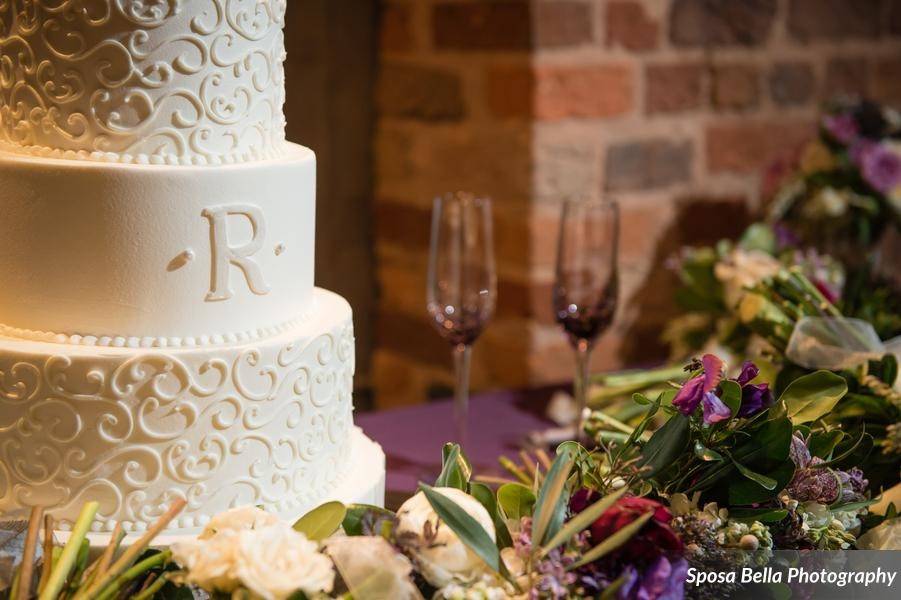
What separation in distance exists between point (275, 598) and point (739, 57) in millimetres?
2195

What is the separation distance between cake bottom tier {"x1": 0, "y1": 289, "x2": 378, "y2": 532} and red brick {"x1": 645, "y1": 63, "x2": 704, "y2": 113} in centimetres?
159

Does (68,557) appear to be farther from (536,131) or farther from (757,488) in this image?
(536,131)

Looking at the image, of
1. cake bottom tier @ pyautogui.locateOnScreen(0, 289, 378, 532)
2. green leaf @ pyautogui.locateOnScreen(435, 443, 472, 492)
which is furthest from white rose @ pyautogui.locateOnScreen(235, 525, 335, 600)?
cake bottom tier @ pyautogui.locateOnScreen(0, 289, 378, 532)

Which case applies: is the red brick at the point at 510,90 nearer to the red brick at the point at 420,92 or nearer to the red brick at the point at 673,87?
the red brick at the point at 420,92

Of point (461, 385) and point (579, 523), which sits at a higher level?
point (579, 523)

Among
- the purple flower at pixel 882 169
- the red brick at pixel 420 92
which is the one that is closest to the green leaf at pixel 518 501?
the red brick at pixel 420 92

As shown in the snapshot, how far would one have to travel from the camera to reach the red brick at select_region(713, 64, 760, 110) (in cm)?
271

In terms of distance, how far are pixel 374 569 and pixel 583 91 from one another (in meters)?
1.73

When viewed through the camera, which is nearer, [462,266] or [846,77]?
[462,266]

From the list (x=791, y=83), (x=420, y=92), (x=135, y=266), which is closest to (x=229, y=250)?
(x=135, y=266)

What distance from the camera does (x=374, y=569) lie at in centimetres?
90

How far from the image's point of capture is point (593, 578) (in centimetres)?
91

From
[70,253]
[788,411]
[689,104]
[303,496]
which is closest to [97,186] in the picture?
[70,253]

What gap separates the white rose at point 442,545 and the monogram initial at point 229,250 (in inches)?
13.6
